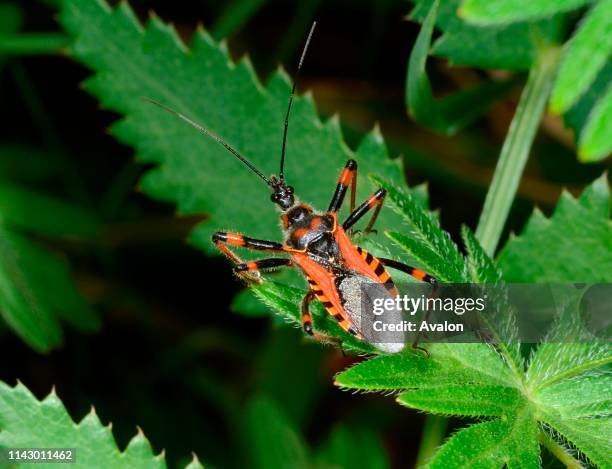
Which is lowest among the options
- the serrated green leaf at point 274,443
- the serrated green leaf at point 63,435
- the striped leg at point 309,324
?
the serrated green leaf at point 63,435

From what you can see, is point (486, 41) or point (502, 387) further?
point (486, 41)

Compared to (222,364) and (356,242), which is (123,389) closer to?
(222,364)

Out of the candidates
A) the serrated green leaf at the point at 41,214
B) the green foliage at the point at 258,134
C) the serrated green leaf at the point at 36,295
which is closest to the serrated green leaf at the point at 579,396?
the green foliage at the point at 258,134

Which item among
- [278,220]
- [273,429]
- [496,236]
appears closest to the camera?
[496,236]

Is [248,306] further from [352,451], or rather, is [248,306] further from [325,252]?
[352,451]

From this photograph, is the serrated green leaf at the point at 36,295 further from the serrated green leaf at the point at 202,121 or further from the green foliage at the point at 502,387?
the green foliage at the point at 502,387

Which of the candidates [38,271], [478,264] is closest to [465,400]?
[478,264]

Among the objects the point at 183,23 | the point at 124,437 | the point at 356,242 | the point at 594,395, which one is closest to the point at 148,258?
the point at 124,437

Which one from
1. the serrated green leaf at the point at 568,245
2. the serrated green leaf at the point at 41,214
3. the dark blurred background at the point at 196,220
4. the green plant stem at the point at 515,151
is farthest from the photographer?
the dark blurred background at the point at 196,220
